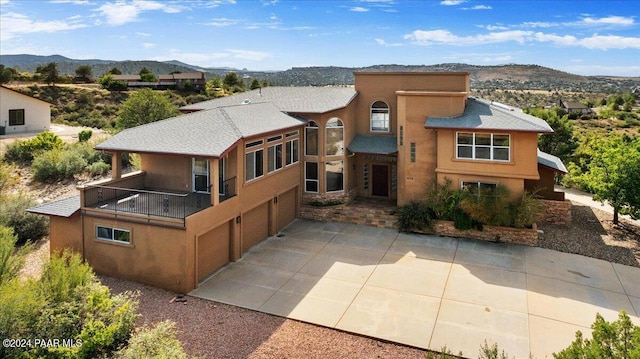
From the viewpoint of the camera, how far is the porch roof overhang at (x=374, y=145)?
905 inches

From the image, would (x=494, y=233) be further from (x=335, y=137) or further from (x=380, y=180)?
(x=335, y=137)

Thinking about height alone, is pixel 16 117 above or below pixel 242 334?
above

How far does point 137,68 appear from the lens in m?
154

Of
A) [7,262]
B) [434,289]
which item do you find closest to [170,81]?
[7,262]

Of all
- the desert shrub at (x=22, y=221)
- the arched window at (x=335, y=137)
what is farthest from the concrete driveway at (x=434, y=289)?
the desert shrub at (x=22, y=221)

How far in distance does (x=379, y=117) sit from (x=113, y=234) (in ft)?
50.4

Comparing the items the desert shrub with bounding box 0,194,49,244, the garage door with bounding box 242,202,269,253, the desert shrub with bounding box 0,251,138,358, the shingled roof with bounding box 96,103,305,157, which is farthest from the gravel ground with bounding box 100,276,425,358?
the desert shrub with bounding box 0,194,49,244

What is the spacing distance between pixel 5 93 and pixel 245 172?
36.6 metres

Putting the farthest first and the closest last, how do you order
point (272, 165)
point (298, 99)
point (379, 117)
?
point (298, 99)
point (379, 117)
point (272, 165)

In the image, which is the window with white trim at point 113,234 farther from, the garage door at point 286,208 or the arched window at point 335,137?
the arched window at point 335,137

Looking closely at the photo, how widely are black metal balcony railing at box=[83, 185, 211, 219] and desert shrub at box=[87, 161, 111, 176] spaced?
1322 centimetres

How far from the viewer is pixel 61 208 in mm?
16094

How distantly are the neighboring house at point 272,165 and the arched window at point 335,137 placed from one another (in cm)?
6

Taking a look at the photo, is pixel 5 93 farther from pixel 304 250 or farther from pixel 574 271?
pixel 574 271
